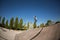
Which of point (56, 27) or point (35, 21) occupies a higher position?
point (35, 21)

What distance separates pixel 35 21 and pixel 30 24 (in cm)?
21

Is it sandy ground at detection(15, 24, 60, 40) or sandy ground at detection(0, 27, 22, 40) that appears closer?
sandy ground at detection(15, 24, 60, 40)

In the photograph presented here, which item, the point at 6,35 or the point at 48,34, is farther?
the point at 6,35

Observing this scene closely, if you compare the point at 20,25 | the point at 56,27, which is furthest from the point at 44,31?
the point at 20,25

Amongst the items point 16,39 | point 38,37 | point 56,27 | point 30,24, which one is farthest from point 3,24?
point 56,27

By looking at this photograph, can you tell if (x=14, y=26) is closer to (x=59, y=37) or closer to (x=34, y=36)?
(x=34, y=36)

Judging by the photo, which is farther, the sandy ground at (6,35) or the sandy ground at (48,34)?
the sandy ground at (6,35)

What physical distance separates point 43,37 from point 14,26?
1.98m

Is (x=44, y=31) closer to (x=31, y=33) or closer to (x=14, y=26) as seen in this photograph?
(x=31, y=33)

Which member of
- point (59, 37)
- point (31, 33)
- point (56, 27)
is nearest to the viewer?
point (59, 37)

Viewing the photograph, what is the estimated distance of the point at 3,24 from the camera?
3633 mm

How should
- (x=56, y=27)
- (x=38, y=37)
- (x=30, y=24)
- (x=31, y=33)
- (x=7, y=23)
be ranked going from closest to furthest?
1. (x=56, y=27)
2. (x=38, y=37)
3. (x=31, y=33)
4. (x=30, y=24)
5. (x=7, y=23)

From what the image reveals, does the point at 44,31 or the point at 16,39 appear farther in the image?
the point at 16,39

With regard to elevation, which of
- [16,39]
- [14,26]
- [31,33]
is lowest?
[16,39]
